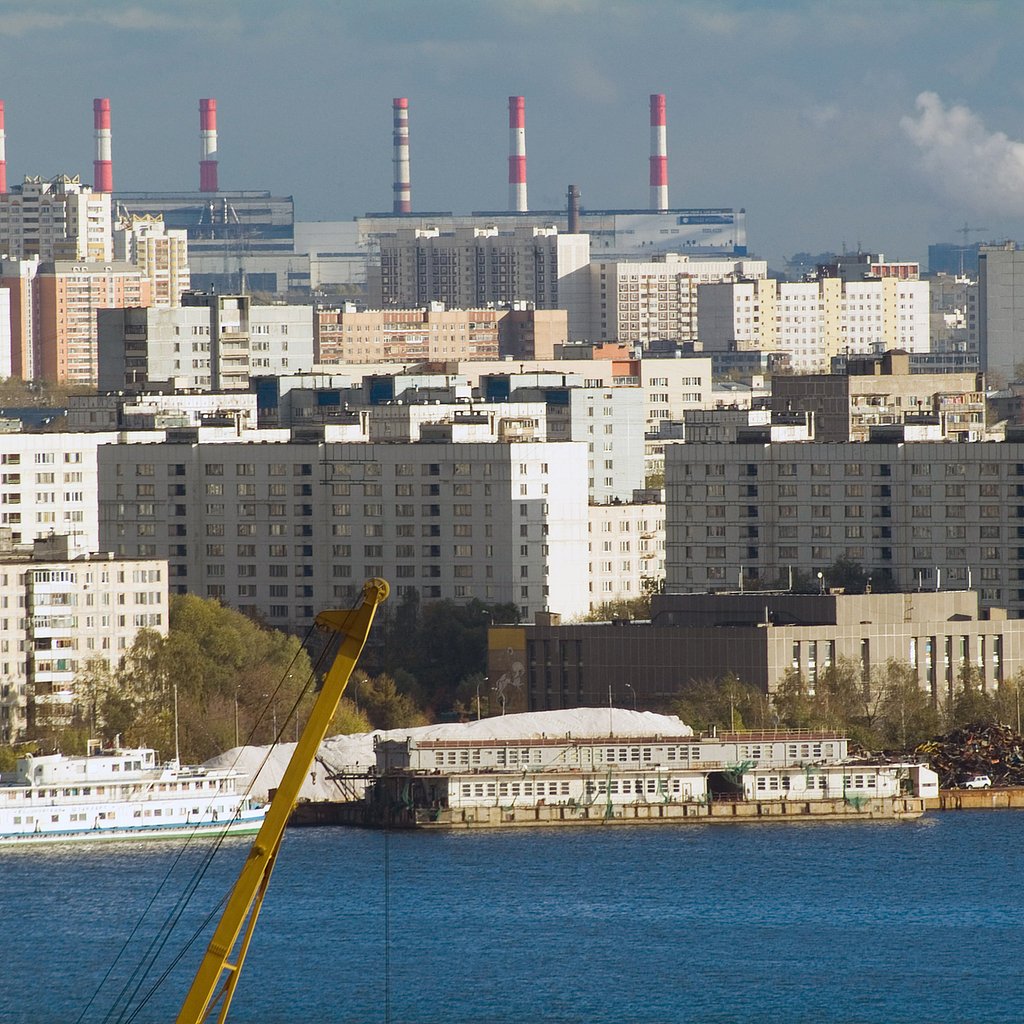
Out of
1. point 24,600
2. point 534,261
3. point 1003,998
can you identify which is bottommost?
point 1003,998

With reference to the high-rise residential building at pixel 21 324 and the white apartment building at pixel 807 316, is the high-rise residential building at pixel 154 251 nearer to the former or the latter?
the high-rise residential building at pixel 21 324

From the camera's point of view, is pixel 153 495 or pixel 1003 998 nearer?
pixel 1003 998

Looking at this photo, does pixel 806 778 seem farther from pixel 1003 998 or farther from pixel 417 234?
pixel 417 234

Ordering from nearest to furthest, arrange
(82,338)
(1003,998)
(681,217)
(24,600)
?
(1003,998), (24,600), (82,338), (681,217)

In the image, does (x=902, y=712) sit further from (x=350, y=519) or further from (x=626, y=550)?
(x=626, y=550)

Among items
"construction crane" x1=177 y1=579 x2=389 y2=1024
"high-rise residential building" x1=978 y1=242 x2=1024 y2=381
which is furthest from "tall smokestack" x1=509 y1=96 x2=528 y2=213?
"construction crane" x1=177 y1=579 x2=389 y2=1024

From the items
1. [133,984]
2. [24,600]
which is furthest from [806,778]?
[133,984]

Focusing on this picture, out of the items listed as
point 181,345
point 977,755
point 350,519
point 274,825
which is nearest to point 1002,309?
point 181,345
